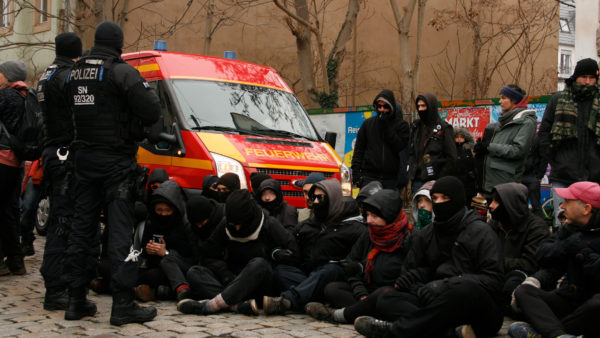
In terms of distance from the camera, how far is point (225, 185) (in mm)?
7824

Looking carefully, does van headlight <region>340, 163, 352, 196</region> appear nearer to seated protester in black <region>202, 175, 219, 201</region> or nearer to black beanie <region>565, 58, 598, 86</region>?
seated protester in black <region>202, 175, 219, 201</region>

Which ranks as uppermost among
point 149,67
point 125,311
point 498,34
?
point 498,34

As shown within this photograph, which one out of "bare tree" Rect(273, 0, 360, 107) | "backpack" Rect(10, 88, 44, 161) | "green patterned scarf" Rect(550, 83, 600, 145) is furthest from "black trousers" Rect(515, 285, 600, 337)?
"bare tree" Rect(273, 0, 360, 107)

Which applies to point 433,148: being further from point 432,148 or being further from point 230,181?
point 230,181

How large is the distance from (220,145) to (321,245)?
2.23m

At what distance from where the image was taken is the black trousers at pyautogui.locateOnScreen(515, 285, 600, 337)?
4895mm

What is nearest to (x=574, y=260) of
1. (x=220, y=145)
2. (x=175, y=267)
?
(x=175, y=267)

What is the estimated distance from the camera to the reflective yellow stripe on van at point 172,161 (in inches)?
328

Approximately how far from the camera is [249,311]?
6.20 m

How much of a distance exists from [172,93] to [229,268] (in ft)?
9.51

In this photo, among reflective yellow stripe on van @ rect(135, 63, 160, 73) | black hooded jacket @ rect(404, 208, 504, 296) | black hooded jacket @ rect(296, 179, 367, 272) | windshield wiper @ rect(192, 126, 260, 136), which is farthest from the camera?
reflective yellow stripe on van @ rect(135, 63, 160, 73)

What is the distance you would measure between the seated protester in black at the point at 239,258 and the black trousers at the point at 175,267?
18 centimetres

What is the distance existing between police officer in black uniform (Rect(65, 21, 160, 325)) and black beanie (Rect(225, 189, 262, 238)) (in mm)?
960

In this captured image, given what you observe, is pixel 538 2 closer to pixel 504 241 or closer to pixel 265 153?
pixel 265 153
